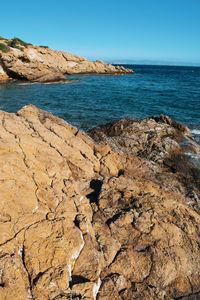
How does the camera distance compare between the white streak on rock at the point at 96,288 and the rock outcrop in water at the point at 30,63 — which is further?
the rock outcrop in water at the point at 30,63

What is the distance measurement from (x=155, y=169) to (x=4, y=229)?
659 centimetres

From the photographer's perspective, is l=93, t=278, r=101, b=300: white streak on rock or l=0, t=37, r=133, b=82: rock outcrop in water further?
l=0, t=37, r=133, b=82: rock outcrop in water

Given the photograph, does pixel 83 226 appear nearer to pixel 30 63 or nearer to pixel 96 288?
pixel 96 288

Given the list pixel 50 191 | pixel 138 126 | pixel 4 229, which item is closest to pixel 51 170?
pixel 50 191

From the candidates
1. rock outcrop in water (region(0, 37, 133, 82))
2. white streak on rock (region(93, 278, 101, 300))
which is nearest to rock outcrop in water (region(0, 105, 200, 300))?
white streak on rock (region(93, 278, 101, 300))

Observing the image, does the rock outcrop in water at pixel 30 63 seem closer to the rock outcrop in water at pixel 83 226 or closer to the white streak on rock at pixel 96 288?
the rock outcrop in water at pixel 83 226

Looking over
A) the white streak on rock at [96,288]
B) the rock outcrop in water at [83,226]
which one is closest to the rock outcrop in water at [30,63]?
the rock outcrop in water at [83,226]

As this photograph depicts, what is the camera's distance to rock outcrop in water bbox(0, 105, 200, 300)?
12.1 ft

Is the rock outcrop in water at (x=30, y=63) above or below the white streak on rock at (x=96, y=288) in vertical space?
above

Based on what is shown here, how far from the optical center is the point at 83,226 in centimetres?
457

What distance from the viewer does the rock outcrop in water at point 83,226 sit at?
3.68 meters

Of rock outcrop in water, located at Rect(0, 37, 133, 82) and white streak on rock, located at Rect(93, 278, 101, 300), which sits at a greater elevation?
rock outcrop in water, located at Rect(0, 37, 133, 82)

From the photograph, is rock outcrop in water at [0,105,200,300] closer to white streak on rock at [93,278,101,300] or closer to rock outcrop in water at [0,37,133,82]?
white streak on rock at [93,278,101,300]

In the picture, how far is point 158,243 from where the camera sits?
4742 millimetres
